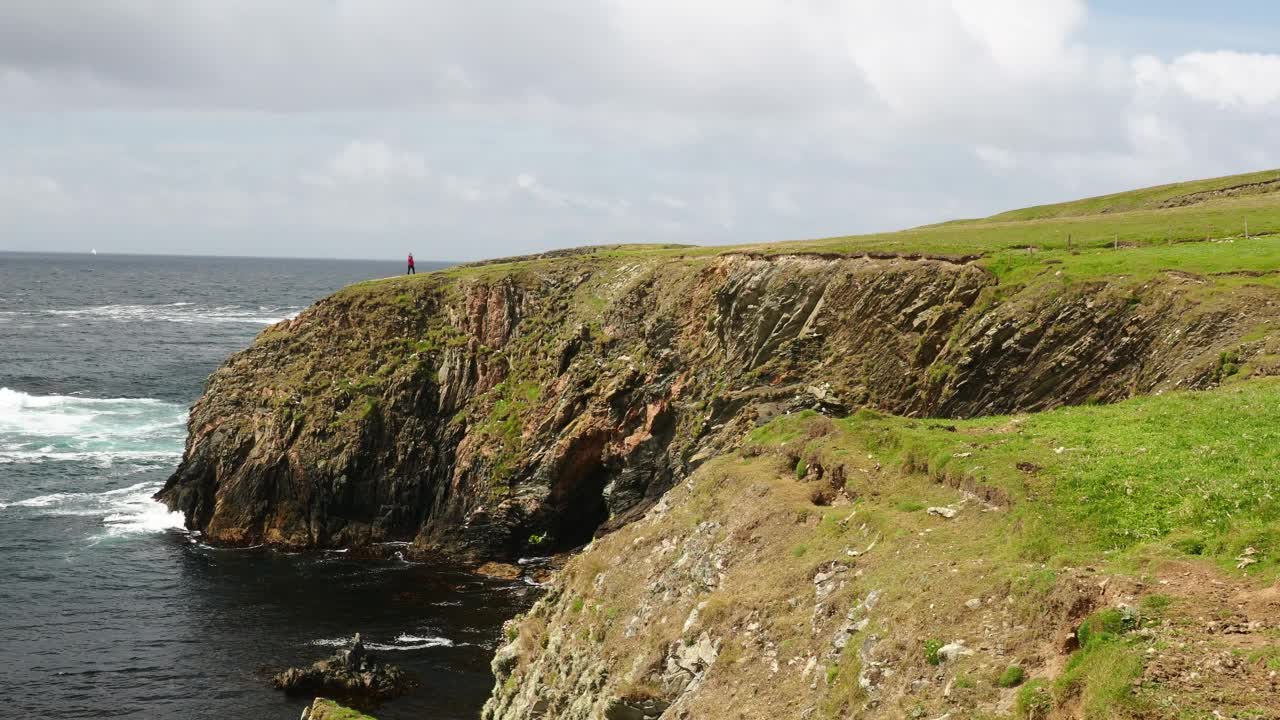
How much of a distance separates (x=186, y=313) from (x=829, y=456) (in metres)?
161

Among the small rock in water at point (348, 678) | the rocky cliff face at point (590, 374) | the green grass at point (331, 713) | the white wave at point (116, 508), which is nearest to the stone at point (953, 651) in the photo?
the green grass at point (331, 713)

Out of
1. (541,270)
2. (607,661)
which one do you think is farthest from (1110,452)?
(541,270)

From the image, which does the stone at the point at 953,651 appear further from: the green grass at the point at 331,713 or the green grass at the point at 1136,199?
the green grass at the point at 1136,199

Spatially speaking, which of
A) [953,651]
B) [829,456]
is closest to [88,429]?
[829,456]

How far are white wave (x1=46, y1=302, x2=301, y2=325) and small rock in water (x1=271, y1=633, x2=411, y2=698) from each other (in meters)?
114

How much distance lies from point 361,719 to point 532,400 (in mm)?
31045

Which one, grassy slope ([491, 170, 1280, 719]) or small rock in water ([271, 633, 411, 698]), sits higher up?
grassy slope ([491, 170, 1280, 719])

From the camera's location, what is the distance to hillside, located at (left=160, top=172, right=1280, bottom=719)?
603 inches

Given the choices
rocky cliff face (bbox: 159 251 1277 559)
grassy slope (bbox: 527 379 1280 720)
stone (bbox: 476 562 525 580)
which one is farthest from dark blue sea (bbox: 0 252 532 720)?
grassy slope (bbox: 527 379 1280 720)

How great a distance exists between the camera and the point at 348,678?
3847 centimetres

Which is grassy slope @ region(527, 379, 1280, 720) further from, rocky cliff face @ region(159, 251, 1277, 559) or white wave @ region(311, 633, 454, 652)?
white wave @ region(311, 633, 454, 652)

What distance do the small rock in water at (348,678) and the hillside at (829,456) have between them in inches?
479

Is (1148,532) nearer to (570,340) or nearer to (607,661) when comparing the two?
(607,661)

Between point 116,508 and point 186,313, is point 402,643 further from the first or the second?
point 186,313
